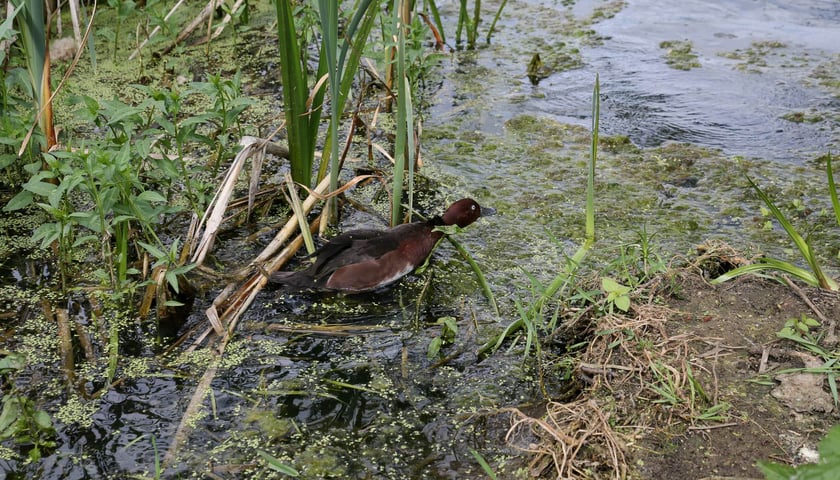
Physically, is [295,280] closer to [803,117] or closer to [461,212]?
[461,212]

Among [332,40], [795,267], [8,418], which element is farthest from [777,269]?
[8,418]

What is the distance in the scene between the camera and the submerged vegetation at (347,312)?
9.16ft

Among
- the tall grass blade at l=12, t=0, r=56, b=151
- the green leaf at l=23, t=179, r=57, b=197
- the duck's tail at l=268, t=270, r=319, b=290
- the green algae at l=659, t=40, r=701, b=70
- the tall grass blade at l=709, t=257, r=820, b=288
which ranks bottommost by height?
the duck's tail at l=268, t=270, r=319, b=290

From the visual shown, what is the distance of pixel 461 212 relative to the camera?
13.1 ft

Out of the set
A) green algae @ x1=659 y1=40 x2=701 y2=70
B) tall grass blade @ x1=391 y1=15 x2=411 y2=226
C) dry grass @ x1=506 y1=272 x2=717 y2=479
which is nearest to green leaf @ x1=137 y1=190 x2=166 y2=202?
tall grass blade @ x1=391 y1=15 x2=411 y2=226

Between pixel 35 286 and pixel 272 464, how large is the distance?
1.92 meters

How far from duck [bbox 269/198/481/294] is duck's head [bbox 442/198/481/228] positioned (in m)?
0.12

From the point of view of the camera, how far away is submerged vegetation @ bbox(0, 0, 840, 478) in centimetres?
279

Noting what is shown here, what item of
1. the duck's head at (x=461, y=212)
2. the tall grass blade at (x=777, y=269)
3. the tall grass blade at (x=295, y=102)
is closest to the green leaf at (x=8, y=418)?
the tall grass blade at (x=295, y=102)

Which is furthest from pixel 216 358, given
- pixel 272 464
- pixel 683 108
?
pixel 683 108

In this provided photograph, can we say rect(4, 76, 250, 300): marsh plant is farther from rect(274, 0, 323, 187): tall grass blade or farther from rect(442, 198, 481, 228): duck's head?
rect(442, 198, 481, 228): duck's head

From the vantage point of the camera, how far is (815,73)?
231 inches

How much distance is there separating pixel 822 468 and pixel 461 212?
2409mm

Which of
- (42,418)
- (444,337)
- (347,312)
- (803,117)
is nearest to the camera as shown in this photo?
(42,418)
